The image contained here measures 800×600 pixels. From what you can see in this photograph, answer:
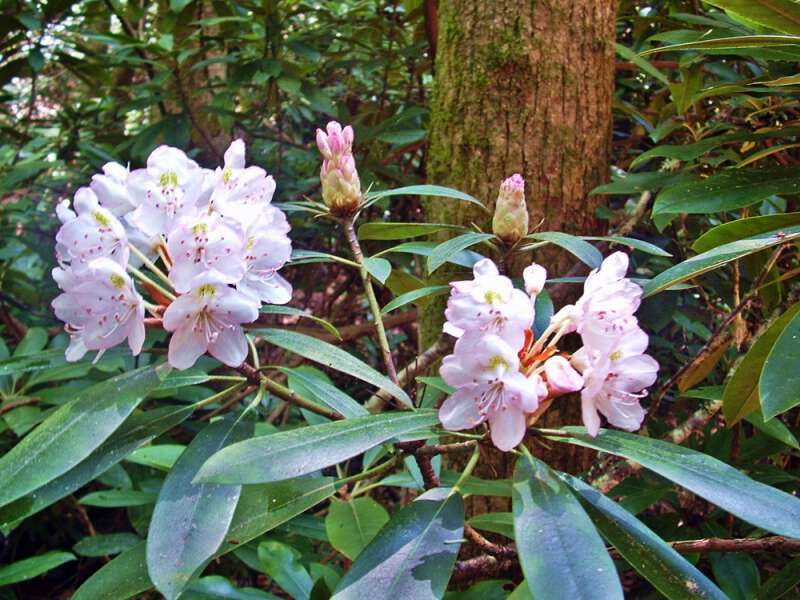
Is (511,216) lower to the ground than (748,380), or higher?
higher

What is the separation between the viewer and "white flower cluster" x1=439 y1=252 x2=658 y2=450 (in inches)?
25.7

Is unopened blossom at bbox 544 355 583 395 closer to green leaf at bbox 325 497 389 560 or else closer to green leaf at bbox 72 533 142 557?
green leaf at bbox 325 497 389 560

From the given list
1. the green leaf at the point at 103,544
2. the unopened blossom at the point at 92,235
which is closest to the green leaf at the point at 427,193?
the unopened blossom at the point at 92,235

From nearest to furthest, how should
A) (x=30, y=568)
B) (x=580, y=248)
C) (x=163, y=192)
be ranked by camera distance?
(x=163, y=192)
(x=580, y=248)
(x=30, y=568)

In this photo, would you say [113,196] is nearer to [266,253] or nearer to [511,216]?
[266,253]

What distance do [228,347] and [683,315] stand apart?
3.88ft

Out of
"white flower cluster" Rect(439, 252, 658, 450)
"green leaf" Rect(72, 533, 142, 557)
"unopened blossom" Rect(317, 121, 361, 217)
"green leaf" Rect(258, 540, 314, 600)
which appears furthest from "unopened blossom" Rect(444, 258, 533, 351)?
"green leaf" Rect(72, 533, 142, 557)

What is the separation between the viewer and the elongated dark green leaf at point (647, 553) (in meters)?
0.60

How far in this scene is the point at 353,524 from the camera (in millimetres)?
1111

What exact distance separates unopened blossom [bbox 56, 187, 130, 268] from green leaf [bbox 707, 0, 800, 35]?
30.0 inches

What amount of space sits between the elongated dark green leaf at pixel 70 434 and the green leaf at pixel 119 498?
2.84ft

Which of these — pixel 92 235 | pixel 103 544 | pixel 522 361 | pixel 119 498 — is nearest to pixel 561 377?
pixel 522 361

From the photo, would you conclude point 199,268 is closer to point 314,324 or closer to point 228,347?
point 228,347

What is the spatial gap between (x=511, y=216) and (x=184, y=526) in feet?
1.83
